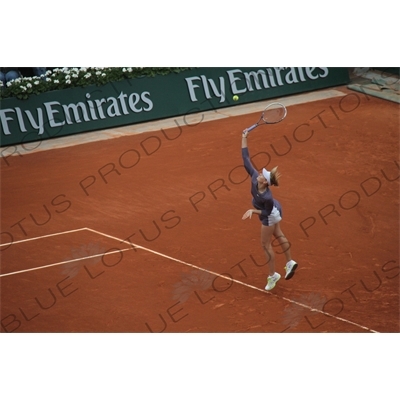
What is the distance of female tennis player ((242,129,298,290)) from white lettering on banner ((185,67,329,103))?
22.4 feet

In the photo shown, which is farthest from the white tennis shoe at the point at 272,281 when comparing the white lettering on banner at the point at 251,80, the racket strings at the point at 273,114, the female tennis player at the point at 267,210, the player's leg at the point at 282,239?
the white lettering on banner at the point at 251,80

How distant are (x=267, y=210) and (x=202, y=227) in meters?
2.28

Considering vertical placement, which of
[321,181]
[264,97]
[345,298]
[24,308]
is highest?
[264,97]

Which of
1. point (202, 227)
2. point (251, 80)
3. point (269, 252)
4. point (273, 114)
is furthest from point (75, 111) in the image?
point (269, 252)

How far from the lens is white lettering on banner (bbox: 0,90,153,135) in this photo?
15.3 meters

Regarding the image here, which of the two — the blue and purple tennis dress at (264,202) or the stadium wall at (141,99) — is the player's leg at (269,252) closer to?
Answer: the blue and purple tennis dress at (264,202)

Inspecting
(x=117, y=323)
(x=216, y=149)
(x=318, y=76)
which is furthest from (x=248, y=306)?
(x=318, y=76)

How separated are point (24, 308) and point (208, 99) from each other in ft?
25.4

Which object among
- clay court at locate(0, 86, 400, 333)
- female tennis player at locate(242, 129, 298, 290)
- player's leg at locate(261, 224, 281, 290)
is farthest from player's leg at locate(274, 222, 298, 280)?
clay court at locate(0, 86, 400, 333)

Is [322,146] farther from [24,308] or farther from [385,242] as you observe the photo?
[24,308]

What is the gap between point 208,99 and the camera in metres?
16.5

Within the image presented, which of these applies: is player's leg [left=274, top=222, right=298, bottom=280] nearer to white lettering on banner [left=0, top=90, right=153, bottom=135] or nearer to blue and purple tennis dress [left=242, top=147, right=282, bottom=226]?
blue and purple tennis dress [left=242, top=147, right=282, bottom=226]

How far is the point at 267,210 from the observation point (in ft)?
31.4

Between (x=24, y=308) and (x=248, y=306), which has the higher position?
(x=24, y=308)
